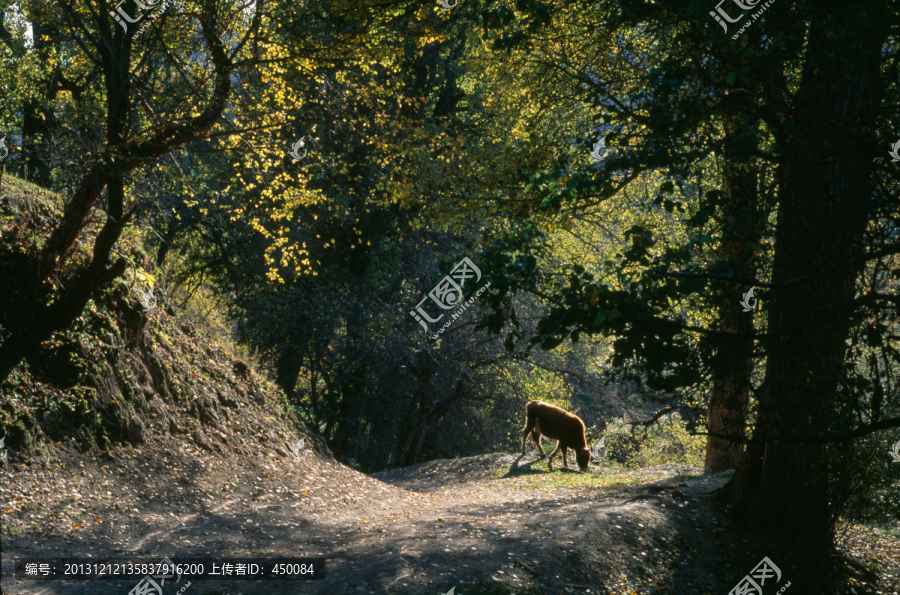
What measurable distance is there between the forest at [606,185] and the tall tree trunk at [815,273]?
1.7 inches

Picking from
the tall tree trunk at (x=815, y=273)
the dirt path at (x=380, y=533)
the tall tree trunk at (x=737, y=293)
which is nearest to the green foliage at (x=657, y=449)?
the dirt path at (x=380, y=533)

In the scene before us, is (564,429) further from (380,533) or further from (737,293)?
(737,293)

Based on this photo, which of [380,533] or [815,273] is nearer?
[815,273]

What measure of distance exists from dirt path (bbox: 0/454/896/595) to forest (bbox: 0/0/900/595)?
810 millimetres

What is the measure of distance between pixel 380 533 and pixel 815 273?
618cm

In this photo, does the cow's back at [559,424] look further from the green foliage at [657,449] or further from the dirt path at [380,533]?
the green foliage at [657,449]

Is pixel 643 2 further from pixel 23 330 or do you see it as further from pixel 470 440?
pixel 470 440

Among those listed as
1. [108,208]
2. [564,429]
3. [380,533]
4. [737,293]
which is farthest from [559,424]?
[108,208]

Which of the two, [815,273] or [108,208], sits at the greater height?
[815,273]

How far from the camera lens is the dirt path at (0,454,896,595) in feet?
21.5

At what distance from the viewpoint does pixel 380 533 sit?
884cm

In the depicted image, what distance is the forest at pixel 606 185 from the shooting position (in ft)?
19.3

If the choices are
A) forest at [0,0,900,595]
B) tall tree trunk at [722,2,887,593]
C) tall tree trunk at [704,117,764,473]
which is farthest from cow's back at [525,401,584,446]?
tall tree trunk at [704,117,764,473]

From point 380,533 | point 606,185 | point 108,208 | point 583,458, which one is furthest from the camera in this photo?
point 583,458
